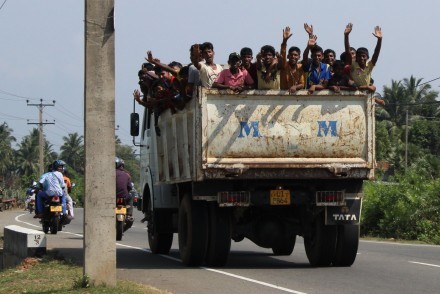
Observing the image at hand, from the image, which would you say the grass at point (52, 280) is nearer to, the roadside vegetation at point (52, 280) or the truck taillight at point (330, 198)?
the roadside vegetation at point (52, 280)

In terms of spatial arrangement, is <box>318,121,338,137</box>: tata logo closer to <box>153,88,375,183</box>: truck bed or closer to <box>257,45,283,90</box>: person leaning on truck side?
<box>153,88,375,183</box>: truck bed

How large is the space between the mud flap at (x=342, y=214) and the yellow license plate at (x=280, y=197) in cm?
64

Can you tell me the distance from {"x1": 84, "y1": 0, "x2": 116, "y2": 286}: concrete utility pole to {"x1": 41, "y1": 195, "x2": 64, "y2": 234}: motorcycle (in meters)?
11.7

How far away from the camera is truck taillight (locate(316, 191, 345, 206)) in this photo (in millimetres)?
13719

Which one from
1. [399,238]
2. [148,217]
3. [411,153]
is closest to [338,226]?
[148,217]

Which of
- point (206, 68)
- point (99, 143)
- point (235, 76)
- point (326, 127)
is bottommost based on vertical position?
point (99, 143)

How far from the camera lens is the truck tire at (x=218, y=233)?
14.0 metres

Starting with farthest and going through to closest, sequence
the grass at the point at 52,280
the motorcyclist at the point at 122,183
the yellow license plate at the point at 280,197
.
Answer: the motorcyclist at the point at 122,183
the yellow license plate at the point at 280,197
the grass at the point at 52,280

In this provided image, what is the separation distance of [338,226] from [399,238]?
12.6 metres

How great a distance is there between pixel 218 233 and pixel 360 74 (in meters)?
3.04

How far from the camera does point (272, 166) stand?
1352 cm

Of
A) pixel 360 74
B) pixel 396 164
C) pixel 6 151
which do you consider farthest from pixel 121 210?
pixel 6 151

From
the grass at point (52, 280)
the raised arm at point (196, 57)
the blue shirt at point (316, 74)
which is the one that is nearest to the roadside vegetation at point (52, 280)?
the grass at point (52, 280)

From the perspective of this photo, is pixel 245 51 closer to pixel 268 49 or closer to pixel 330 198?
pixel 268 49
